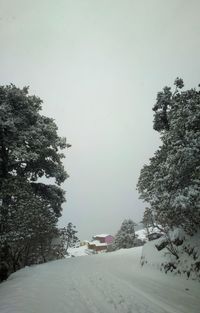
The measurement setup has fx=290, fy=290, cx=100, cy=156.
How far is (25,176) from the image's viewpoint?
81.4 feet

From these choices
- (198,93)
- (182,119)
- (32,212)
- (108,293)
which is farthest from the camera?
(32,212)

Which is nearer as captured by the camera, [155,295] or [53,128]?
[155,295]

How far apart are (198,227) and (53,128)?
15793 mm

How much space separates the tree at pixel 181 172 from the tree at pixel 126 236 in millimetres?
34437

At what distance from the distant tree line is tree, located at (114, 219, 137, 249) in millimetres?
20708

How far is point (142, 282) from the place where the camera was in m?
12.9

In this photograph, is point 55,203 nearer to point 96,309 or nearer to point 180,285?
point 180,285

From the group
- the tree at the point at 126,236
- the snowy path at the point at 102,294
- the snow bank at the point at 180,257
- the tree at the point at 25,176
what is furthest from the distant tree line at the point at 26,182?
the tree at the point at 126,236

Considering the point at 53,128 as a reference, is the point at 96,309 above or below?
below

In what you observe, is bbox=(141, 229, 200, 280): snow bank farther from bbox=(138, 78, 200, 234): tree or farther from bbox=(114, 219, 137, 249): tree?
bbox=(114, 219, 137, 249): tree

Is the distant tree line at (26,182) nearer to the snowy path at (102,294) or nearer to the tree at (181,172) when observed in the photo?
the snowy path at (102,294)

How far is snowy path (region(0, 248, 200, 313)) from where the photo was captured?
878cm

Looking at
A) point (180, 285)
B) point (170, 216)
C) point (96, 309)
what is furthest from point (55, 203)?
point (96, 309)

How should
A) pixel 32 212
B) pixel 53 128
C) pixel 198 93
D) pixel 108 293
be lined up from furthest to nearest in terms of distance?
pixel 53 128 < pixel 32 212 < pixel 198 93 < pixel 108 293
